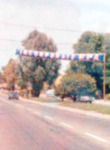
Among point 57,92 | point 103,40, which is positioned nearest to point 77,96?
point 57,92

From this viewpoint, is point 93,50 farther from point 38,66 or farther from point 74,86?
point 74,86

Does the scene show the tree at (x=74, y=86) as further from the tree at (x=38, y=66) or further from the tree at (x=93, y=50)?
the tree at (x=93, y=50)

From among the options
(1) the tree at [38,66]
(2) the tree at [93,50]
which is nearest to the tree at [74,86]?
(1) the tree at [38,66]

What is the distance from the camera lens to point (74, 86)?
45.8 meters

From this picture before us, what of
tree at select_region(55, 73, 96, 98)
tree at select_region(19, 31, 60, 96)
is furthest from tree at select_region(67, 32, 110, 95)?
tree at select_region(55, 73, 96, 98)

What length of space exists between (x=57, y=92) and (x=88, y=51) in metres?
26.4

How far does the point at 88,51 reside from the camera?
71.8 m

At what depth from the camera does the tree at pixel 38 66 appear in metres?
63.2

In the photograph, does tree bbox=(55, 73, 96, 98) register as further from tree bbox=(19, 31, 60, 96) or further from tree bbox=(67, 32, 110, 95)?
tree bbox=(67, 32, 110, 95)

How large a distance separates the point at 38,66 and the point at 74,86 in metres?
18.9

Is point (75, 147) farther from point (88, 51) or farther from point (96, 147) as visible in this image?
point (88, 51)

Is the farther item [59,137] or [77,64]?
[77,64]

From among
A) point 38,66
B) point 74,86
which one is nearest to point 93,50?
point 38,66

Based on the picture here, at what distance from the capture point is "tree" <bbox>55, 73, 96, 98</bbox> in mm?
45750
